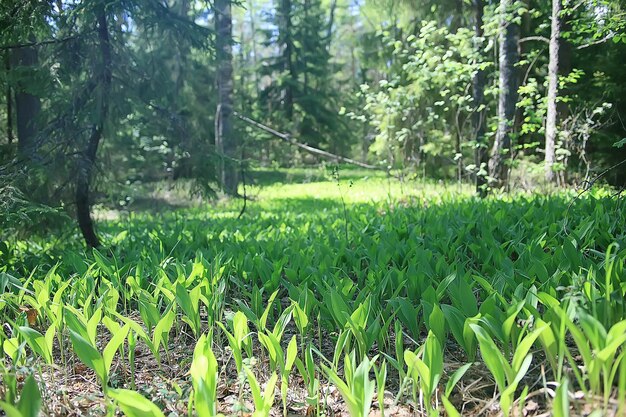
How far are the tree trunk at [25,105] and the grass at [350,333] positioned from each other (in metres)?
0.94

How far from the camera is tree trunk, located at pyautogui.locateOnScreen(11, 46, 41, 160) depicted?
4336mm

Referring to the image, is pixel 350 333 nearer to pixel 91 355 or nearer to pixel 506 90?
pixel 91 355

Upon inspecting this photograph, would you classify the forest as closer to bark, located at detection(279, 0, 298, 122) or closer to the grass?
the grass

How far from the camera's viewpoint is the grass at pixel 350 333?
1584 millimetres

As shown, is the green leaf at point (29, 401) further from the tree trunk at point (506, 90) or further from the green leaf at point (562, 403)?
the tree trunk at point (506, 90)

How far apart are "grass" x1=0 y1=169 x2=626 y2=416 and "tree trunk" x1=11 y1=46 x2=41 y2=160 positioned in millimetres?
940

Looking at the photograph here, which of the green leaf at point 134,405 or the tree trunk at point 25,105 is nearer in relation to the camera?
the green leaf at point 134,405

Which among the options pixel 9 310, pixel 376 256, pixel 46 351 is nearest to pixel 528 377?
pixel 376 256

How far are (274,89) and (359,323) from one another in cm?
2761

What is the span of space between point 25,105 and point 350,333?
774cm

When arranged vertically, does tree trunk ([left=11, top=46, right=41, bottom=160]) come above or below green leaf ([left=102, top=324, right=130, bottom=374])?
above

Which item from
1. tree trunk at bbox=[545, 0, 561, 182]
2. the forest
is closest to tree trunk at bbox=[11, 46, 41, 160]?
the forest

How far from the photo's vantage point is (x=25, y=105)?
7680 mm

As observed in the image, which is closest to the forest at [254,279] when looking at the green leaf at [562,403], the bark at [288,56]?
the green leaf at [562,403]
